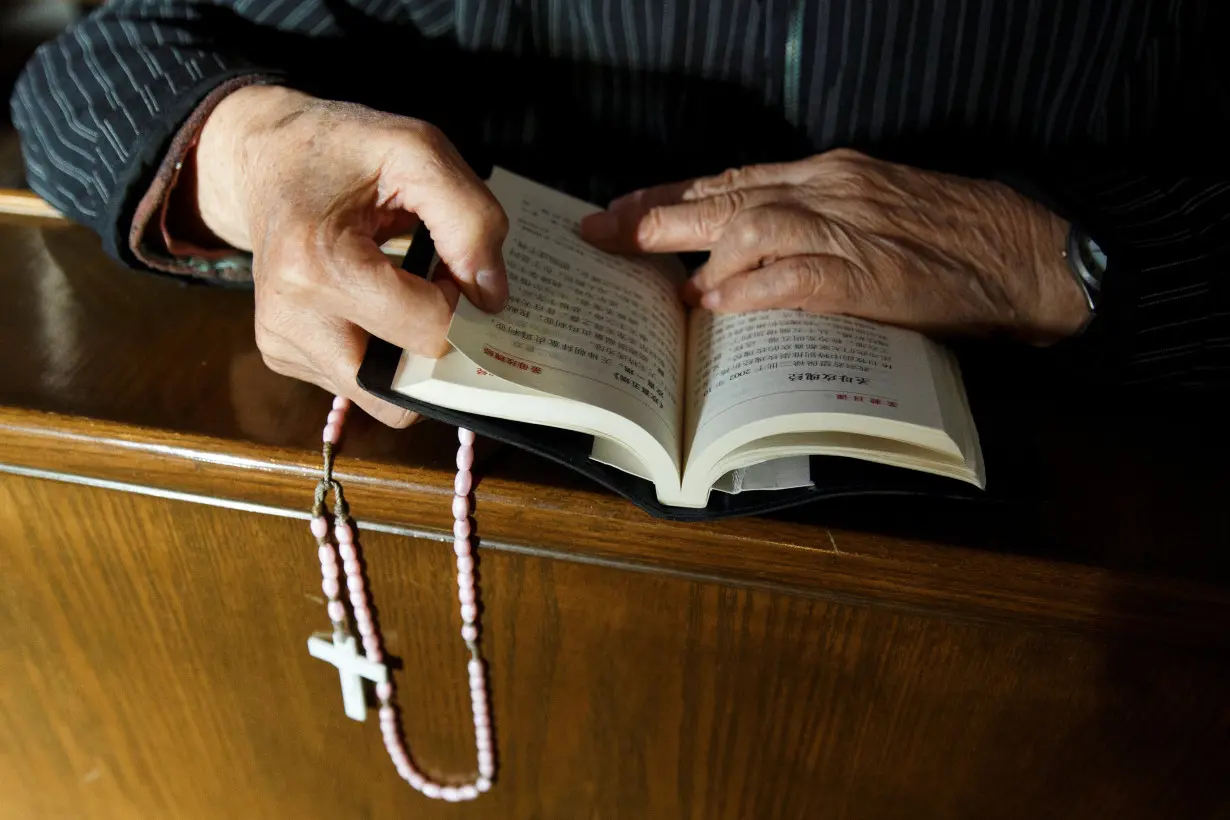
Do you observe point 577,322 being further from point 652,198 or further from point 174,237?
point 174,237

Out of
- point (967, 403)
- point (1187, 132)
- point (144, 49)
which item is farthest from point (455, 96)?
point (1187, 132)

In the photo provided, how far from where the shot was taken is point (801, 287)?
0.59 metres

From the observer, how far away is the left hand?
60cm

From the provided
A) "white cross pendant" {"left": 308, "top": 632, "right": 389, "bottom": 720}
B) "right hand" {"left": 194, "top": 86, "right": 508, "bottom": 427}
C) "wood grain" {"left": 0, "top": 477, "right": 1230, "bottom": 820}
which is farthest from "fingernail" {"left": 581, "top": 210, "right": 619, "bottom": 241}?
"white cross pendant" {"left": 308, "top": 632, "right": 389, "bottom": 720}

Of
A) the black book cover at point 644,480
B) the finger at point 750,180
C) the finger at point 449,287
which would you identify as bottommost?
the black book cover at point 644,480

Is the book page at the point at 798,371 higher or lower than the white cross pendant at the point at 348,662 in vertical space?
higher

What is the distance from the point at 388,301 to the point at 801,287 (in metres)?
0.26

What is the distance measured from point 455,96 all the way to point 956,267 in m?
Result: 0.45

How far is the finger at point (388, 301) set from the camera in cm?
47

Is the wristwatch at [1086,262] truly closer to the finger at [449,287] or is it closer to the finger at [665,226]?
the finger at [665,226]

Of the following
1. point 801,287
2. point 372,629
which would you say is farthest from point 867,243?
point 372,629

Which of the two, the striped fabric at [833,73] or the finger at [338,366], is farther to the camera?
the striped fabric at [833,73]

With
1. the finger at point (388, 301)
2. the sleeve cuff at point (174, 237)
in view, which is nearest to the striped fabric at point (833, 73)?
the sleeve cuff at point (174, 237)

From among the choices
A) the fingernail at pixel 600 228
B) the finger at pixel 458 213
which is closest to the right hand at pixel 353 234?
the finger at pixel 458 213
